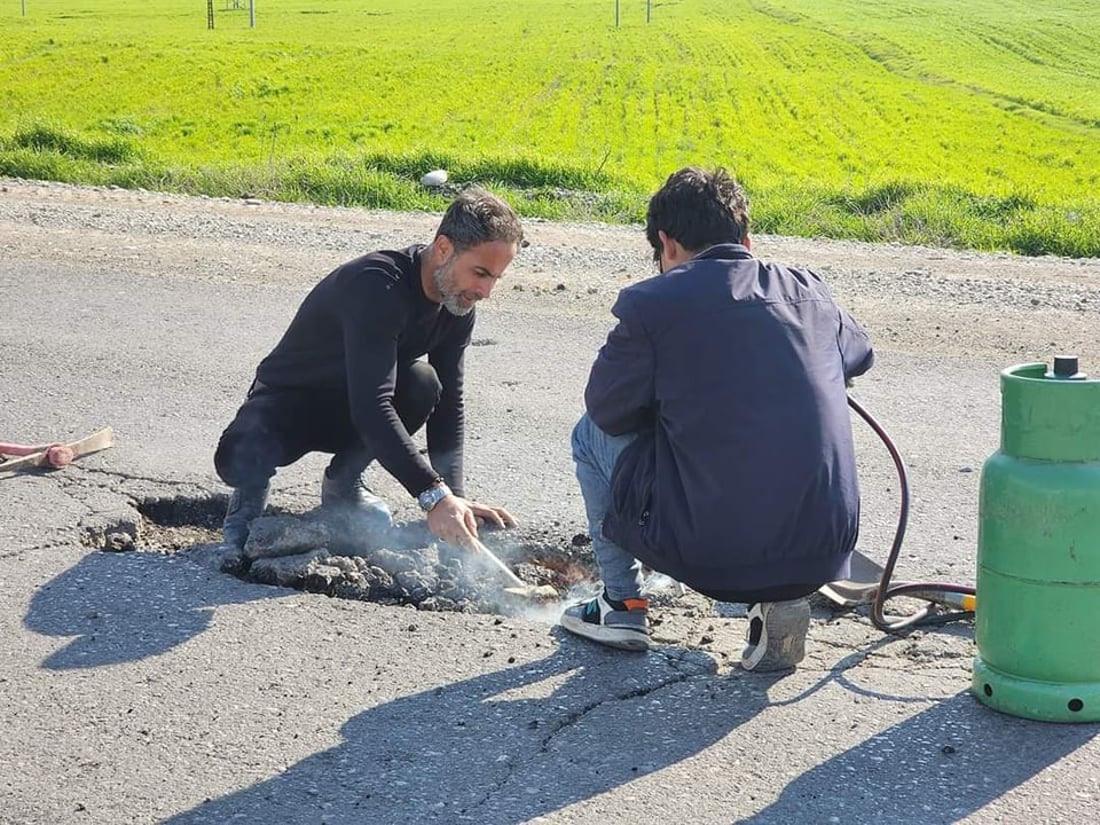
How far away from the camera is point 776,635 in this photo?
12.7ft

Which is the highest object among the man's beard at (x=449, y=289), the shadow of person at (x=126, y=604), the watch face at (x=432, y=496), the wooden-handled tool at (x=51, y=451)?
the man's beard at (x=449, y=289)

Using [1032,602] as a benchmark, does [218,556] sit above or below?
below

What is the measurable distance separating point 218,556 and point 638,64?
149ft

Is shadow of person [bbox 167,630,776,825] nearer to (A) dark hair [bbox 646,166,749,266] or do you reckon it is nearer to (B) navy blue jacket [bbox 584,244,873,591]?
(B) navy blue jacket [bbox 584,244,873,591]

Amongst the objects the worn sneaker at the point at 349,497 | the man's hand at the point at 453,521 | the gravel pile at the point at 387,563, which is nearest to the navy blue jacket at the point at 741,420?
the man's hand at the point at 453,521

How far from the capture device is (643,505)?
380 centimetres

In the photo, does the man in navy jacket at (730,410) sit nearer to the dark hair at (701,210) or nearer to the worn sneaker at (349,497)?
the dark hair at (701,210)

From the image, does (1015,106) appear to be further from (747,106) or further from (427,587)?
(427,587)

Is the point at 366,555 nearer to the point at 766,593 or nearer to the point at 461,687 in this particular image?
the point at 461,687

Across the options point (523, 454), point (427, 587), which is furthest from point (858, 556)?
point (523, 454)

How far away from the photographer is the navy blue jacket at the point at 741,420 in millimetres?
3592

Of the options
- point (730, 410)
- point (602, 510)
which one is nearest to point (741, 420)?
point (730, 410)

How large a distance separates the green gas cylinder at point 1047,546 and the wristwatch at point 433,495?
1548 mm

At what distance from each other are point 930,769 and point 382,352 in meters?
2.07
